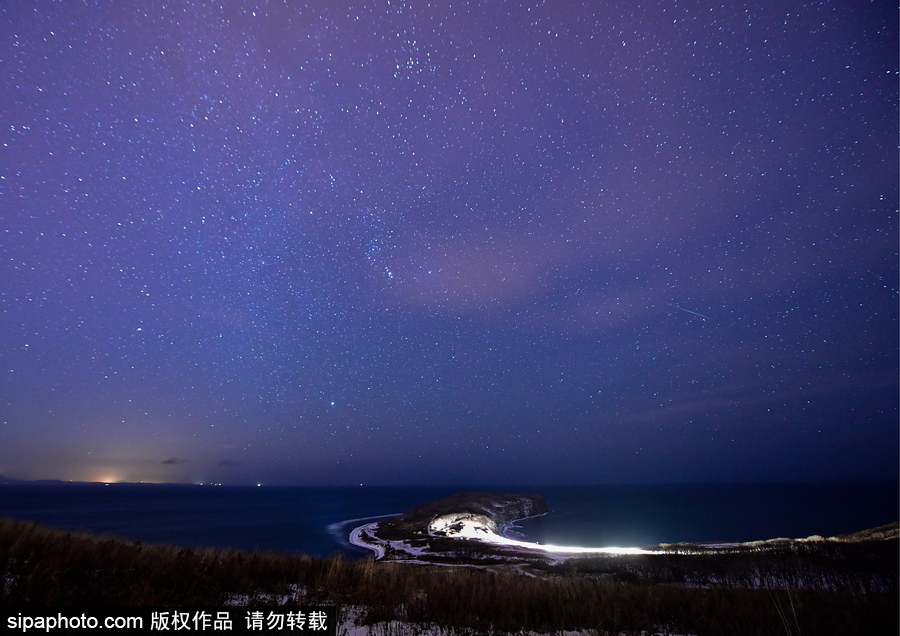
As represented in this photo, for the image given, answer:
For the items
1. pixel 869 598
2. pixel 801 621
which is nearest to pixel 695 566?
pixel 869 598

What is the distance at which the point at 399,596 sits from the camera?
30.6 ft

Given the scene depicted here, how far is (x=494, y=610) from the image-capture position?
8805 mm

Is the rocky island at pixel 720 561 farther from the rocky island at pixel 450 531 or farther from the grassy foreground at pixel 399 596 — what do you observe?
the grassy foreground at pixel 399 596

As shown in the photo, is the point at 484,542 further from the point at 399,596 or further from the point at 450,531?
the point at 399,596

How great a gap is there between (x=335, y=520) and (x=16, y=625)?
274ft

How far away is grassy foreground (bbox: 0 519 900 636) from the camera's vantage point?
7.55 metres

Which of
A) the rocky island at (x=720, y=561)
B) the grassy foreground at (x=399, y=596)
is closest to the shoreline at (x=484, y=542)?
the rocky island at (x=720, y=561)

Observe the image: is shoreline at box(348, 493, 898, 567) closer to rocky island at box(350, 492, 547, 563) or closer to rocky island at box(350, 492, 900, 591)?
rocky island at box(350, 492, 547, 563)

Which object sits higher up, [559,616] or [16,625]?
[16,625]

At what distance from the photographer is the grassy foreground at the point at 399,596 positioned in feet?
24.8

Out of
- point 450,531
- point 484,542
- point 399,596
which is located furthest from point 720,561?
point 450,531

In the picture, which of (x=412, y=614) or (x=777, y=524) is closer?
(x=412, y=614)

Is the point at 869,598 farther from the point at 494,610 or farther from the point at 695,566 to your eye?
the point at 695,566

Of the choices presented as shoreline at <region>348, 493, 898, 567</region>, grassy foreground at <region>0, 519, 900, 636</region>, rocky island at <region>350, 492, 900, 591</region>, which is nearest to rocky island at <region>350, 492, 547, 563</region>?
shoreline at <region>348, 493, 898, 567</region>
